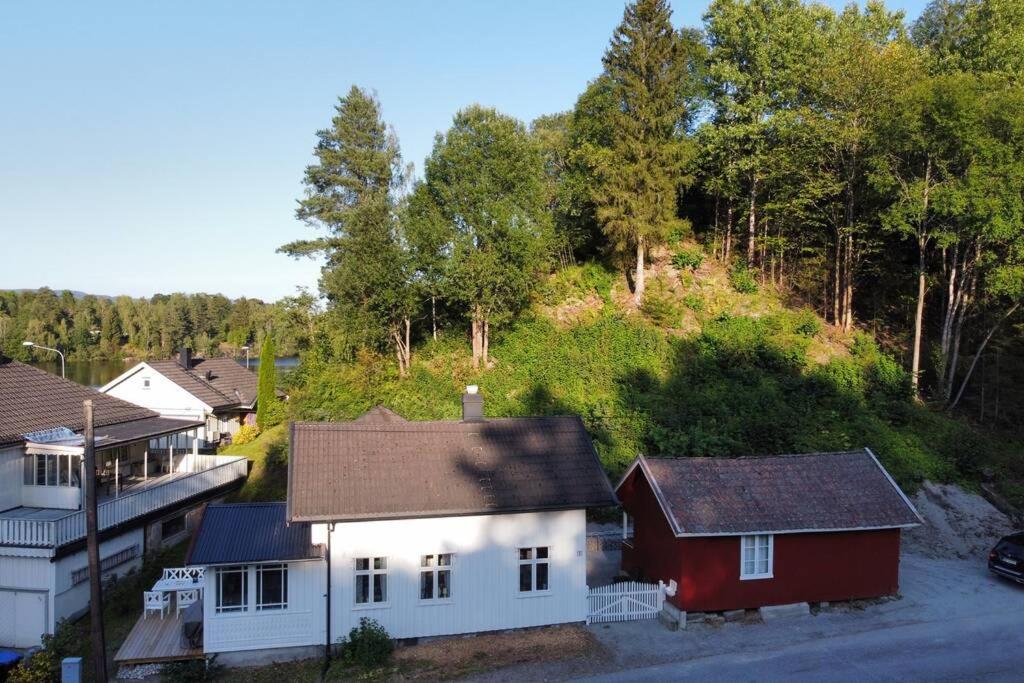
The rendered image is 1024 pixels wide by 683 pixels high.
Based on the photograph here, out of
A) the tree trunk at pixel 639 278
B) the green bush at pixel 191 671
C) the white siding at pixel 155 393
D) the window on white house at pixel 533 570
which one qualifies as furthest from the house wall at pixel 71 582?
the tree trunk at pixel 639 278

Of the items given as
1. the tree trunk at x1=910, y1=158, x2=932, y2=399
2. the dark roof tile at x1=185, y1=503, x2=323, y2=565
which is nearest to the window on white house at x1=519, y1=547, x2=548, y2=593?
the dark roof tile at x1=185, y1=503, x2=323, y2=565

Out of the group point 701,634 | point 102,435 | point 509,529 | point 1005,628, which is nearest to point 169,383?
point 102,435

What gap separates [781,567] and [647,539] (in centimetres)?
315

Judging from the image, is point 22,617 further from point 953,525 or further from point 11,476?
A: point 953,525

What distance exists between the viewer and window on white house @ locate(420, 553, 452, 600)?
14.2m

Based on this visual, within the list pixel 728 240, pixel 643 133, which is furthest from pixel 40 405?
pixel 728 240

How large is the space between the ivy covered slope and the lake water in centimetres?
5002

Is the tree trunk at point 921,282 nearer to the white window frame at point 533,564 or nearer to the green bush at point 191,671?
the white window frame at point 533,564

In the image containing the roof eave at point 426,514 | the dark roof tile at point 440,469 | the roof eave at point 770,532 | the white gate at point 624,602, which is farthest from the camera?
the white gate at point 624,602

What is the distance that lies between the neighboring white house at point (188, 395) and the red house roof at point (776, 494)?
68.9ft

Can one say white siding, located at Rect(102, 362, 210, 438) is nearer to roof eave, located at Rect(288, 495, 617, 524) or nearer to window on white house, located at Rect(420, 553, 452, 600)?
roof eave, located at Rect(288, 495, 617, 524)

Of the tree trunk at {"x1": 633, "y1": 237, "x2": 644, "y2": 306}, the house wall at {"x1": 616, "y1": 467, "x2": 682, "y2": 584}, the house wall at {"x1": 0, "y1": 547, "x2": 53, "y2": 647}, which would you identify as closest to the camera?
the house wall at {"x1": 616, "y1": 467, "x2": 682, "y2": 584}

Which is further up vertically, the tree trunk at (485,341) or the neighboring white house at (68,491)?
the tree trunk at (485,341)

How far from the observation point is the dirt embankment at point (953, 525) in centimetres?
1964
